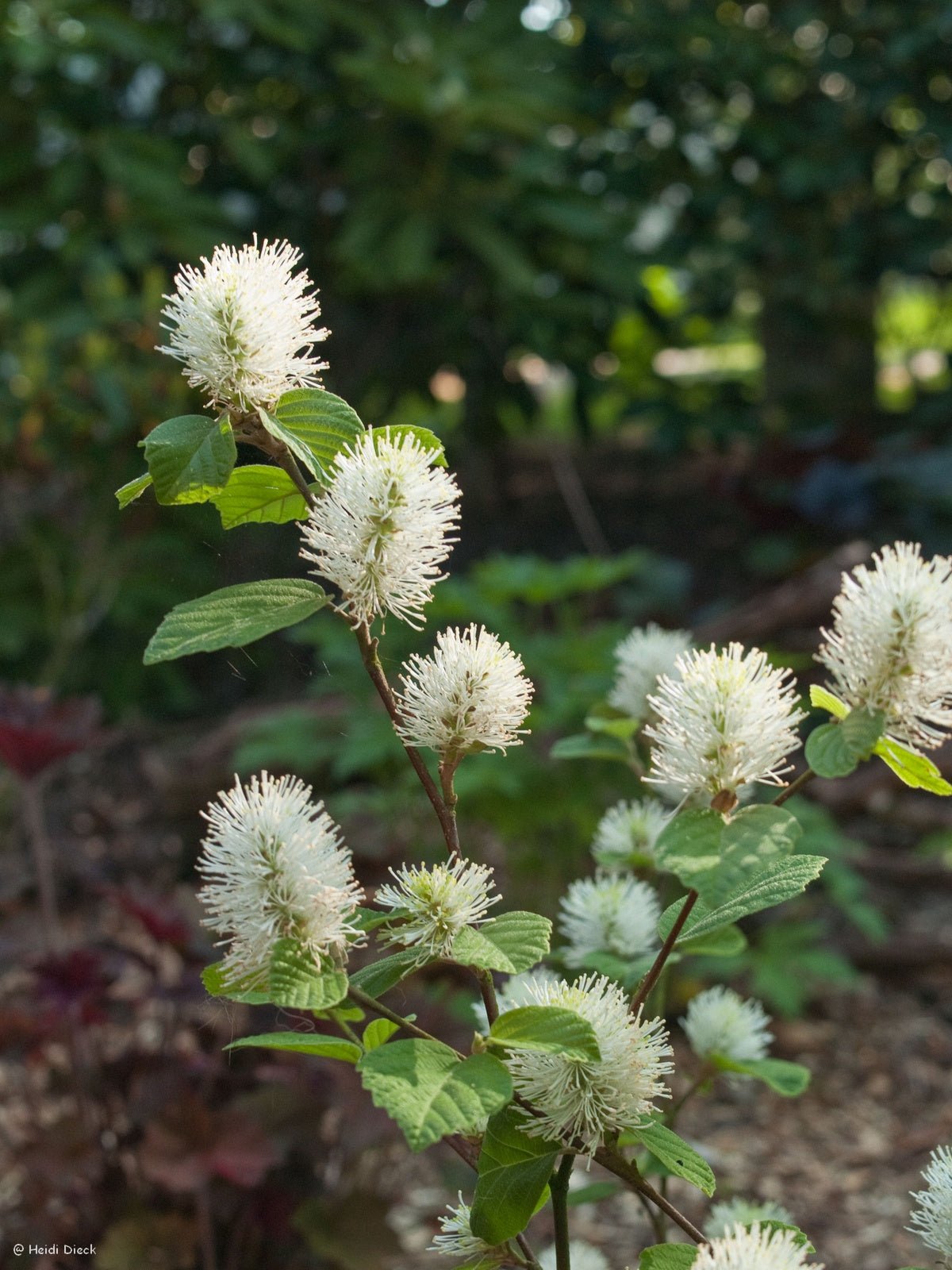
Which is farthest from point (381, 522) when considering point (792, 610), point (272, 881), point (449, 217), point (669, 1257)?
point (449, 217)

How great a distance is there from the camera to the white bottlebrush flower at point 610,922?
950mm

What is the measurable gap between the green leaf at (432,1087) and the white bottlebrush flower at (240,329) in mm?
329

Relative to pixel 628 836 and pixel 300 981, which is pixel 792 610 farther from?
pixel 300 981

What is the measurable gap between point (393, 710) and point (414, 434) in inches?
5.8

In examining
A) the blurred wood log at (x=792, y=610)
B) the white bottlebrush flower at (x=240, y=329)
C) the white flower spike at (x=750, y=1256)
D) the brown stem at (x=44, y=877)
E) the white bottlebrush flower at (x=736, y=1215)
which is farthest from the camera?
the blurred wood log at (x=792, y=610)

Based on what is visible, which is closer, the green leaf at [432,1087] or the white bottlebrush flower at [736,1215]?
the green leaf at [432,1087]

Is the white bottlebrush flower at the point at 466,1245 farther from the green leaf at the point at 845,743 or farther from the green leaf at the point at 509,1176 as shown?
the green leaf at the point at 845,743

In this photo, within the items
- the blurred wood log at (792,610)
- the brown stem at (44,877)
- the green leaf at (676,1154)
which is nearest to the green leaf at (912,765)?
the green leaf at (676,1154)

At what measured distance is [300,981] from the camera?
60cm

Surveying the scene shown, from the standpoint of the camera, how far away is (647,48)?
13.2ft

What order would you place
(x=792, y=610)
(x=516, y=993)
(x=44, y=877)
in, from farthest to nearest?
1. (x=792, y=610)
2. (x=44, y=877)
3. (x=516, y=993)

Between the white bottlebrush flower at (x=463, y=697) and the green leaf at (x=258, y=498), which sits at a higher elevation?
the green leaf at (x=258, y=498)

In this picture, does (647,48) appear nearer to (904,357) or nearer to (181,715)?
(904,357)

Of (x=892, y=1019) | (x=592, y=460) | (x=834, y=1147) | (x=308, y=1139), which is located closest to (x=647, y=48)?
(x=592, y=460)
